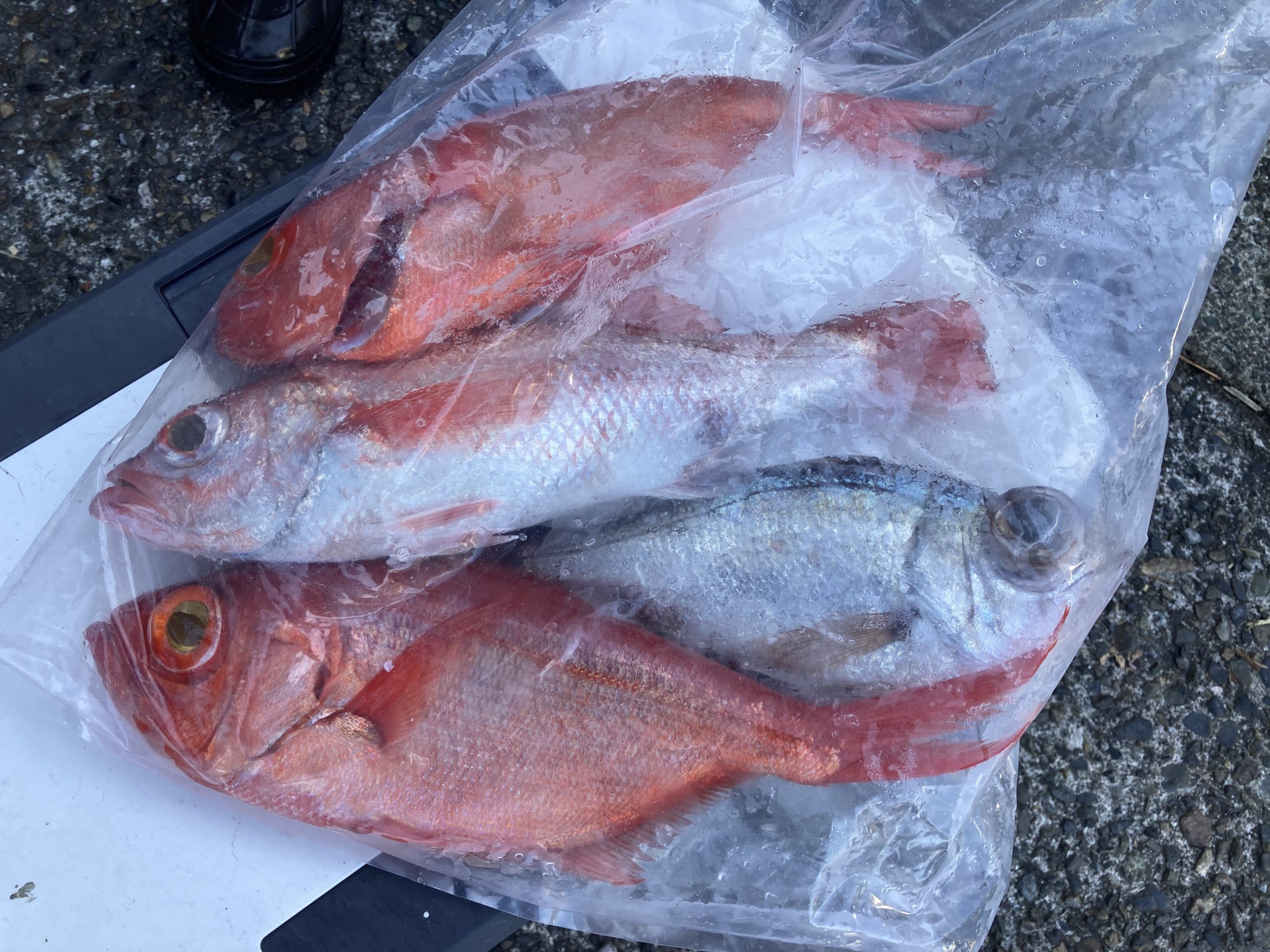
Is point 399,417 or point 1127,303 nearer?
point 399,417

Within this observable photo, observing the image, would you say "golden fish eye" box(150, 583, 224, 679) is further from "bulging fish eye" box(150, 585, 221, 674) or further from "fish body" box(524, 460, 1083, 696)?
"fish body" box(524, 460, 1083, 696)

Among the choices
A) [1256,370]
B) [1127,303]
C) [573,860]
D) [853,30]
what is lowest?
[1256,370]

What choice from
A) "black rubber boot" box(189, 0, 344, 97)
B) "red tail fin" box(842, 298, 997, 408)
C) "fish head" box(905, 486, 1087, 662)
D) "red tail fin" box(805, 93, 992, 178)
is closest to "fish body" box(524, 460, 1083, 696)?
"fish head" box(905, 486, 1087, 662)

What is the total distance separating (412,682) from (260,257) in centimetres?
55

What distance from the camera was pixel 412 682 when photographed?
3.84 ft

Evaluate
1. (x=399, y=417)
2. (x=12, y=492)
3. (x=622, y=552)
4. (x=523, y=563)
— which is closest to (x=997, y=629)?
(x=622, y=552)

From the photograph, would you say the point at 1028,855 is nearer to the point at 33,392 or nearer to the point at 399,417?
the point at 399,417

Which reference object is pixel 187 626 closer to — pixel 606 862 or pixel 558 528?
pixel 558 528

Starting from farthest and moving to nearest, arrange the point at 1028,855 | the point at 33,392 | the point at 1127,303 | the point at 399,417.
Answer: the point at 1028,855, the point at 1127,303, the point at 33,392, the point at 399,417

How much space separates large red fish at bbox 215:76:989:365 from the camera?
1151 mm

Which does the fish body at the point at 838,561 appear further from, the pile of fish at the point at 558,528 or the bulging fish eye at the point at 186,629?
the bulging fish eye at the point at 186,629

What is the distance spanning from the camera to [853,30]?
1501mm

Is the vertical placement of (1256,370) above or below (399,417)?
below

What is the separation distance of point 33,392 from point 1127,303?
161 cm
